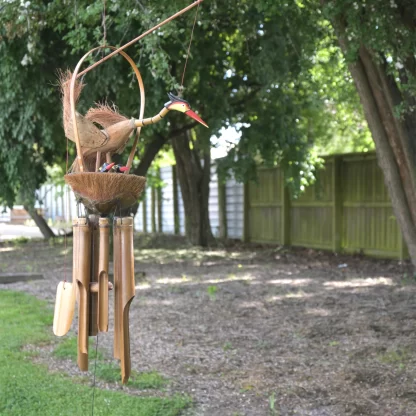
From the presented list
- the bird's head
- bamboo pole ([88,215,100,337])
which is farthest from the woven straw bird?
bamboo pole ([88,215,100,337])

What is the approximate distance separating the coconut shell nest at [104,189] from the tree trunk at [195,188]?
1284cm

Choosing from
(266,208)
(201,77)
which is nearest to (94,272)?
(201,77)

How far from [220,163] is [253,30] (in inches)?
134

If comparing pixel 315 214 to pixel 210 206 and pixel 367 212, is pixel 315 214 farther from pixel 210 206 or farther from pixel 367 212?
pixel 210 206

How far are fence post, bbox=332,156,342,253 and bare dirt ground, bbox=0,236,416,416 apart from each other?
174 cm

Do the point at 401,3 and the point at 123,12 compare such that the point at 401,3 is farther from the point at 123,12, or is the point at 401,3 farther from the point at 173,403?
the point at 173,403

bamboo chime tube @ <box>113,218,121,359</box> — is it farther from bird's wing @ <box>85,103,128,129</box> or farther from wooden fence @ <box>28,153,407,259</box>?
wooden fence @ <box>28,153,407,259</box>

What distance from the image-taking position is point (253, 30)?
32.0 ft

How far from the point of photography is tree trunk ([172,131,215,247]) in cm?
1602

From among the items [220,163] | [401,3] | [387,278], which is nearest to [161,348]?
[401,3]

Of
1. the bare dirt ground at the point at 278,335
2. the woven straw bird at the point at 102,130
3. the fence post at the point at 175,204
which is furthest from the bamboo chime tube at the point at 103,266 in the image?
the fence post at the point at 175,204

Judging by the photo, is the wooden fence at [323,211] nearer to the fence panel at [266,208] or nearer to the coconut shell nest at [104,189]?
the fence panel at [266,208]

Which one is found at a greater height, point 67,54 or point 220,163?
point 67,54

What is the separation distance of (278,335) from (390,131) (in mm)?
2284
